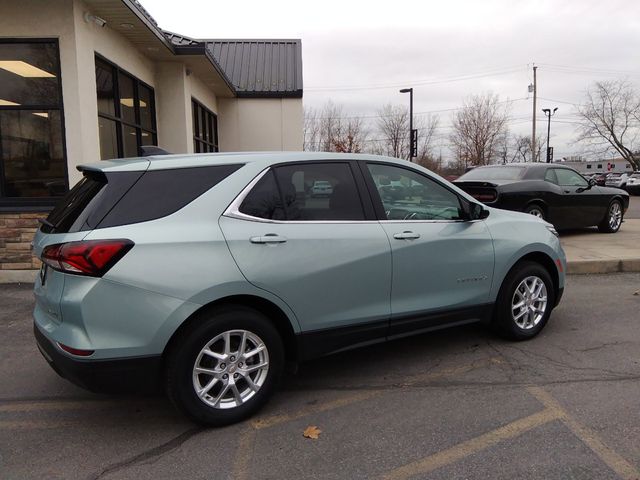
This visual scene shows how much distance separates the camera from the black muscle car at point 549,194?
30.2 feet

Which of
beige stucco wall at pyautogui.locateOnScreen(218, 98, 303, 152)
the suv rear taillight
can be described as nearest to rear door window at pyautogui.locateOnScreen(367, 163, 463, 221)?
the suv rear taillight

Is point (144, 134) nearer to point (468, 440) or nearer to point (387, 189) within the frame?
point (387, 189)

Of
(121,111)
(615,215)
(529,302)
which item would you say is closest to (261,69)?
(121,111)

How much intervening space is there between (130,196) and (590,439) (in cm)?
303

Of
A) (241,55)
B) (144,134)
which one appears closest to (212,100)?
(241,55)

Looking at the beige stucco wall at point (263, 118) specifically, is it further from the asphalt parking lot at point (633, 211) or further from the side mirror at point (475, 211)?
the side mirror at point (475, 211)

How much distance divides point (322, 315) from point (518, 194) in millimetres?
→ 6915

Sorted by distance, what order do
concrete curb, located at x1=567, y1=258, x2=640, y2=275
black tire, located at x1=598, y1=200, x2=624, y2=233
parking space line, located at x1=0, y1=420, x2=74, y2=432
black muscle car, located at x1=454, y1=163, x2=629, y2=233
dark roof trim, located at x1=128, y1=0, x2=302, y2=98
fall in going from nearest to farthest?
parking space line, located at x1=0, y1=420, x2=74, y2=432 < concrete curb, located at x1=567, y1=258, x2=640, y2=275 < black muscle car, located at x1=454, y1=163, x2=629, y2=233 < black tire, located at x1=598, y1=200, x2=624, y2=233 < dark roof trim, located at x1=128, y1=0, x2=302, y2=98

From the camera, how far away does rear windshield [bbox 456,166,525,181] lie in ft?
31.5

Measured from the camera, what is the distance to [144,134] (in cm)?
1030

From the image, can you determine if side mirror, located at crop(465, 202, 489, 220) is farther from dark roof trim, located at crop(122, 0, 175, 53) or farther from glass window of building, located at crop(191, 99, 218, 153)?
glass window of building, located at crop(191, 99, 218, 153)

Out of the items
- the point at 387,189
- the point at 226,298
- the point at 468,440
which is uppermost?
the point at 387,189

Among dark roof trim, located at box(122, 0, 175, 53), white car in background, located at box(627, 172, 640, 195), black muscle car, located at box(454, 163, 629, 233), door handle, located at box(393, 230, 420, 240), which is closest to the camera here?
door handle, located at box(393, 230, 420, 240)

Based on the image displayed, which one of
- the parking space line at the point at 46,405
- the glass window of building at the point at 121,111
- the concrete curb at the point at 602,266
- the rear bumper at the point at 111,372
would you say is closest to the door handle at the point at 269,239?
the rear bumper at the point at 111,372
